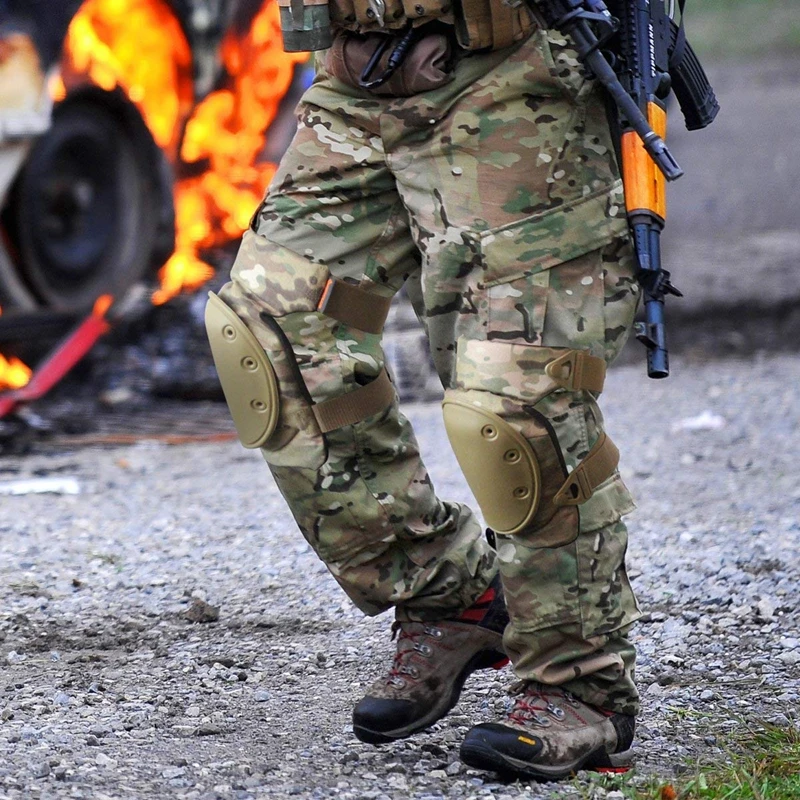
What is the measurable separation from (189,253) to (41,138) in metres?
1.18

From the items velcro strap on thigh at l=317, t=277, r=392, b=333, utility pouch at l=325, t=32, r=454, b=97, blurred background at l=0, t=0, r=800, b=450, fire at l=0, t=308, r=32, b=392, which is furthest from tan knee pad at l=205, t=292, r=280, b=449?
fire at l=0, t=308, r=32, b=392

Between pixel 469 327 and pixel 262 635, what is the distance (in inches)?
46.5

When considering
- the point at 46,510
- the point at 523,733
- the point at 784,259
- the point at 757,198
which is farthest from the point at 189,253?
the point at 757,198

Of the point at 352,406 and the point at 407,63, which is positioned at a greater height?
the point at 407,63

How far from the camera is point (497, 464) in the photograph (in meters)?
2.36

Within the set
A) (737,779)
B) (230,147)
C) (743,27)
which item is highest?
(230,147)

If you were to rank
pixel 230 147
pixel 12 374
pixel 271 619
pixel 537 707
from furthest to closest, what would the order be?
pixel 230 147 → pixel 12 374 → pixel 271 619 → pixel 537 707

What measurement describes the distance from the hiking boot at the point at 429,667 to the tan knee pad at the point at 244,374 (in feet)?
1.59

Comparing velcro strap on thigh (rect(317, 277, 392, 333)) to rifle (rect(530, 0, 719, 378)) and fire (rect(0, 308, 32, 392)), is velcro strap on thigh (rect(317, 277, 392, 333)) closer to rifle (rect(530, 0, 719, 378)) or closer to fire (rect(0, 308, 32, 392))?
rifle (rect(530, 0, 719, 378))

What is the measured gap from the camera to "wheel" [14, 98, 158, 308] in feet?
21.0

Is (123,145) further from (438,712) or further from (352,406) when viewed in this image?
(438,712)

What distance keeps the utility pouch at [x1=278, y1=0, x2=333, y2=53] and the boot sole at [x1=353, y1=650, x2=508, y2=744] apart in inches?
44.8

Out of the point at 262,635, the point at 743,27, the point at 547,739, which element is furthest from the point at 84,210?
the point at 743,27

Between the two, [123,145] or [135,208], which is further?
[135,208]
